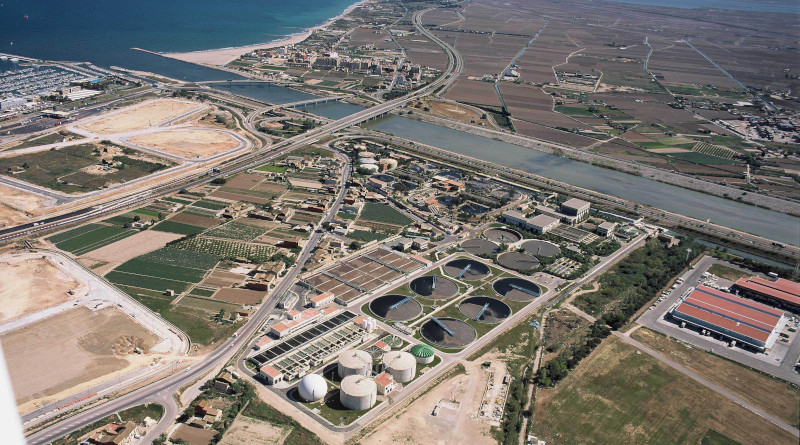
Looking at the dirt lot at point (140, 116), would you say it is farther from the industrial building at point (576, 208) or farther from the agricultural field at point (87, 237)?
the industrial building at point (576, 208)

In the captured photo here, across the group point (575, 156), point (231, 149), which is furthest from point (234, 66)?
point (575, 156)

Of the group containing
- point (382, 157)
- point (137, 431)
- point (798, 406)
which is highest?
point (798, 406)

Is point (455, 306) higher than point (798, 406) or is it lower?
lower

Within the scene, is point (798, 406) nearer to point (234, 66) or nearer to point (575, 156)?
point (575, 156)

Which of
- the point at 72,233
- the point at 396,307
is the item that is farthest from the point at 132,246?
the point at 396,307

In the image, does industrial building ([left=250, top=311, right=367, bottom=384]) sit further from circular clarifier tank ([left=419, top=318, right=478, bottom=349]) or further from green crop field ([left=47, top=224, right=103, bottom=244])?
green crop field ([left=47, top=224, right=103, bottom=244])

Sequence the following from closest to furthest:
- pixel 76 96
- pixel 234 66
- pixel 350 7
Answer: pixel 76 96
pixel 234 66
pixel 350 7

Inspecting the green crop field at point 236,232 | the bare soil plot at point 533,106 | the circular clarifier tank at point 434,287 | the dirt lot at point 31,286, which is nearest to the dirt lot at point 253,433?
the circular clarifier tank at point 434,287
